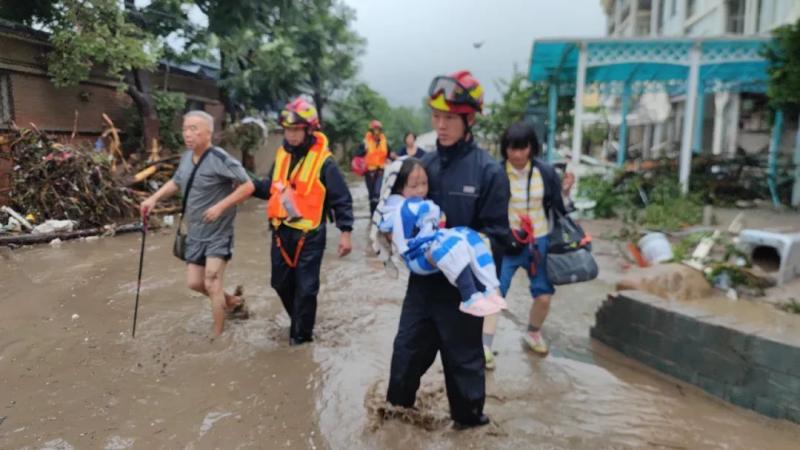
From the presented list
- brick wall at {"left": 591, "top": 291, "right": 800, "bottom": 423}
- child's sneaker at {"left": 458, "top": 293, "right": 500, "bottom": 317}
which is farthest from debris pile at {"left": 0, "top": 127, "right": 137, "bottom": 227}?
child's sneaker at {"left": 458, "top": 293, "right": 500, "bottom": 317}

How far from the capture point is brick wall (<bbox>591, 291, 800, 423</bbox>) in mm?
3760

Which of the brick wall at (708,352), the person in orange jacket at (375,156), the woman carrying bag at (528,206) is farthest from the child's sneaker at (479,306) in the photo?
the person in orange jacket at (375,156)

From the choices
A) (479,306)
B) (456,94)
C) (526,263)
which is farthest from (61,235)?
(479,306)

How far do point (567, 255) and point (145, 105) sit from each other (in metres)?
11.2

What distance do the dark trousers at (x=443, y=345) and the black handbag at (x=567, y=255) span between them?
5.30 feet

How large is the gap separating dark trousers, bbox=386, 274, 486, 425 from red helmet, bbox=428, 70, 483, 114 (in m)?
0.87

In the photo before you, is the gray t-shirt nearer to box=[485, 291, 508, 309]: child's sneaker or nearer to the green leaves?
box=[485, 291, 508, 309]: child's sneaker

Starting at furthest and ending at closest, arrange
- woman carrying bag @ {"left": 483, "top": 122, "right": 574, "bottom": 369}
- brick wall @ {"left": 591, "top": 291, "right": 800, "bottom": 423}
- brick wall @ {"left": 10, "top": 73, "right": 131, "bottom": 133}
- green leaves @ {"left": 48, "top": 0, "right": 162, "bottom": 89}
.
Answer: brick wall @ {"left": 10, "top": 73, "right": 131, "bottom": 133}, green leaves @ {"left": 48, "top": 0, "right": 162, "bottom": 89}, woman carrying bag @ {"left": 483, "top": 122, "right": 574, "bottom": 369}, brick wall @ {"left": 591, "top": 291, "right": 800, "bottom": 423}

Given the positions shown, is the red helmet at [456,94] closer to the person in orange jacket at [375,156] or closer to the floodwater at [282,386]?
the floodwater at [282,386]

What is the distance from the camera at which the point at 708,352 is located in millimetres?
4195

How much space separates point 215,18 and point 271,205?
40.1 ft

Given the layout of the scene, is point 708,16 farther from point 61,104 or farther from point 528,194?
point 61,104

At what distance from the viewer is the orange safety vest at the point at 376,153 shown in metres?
10.3

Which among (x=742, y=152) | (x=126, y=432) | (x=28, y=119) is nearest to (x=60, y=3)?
(x=28, y=119)
